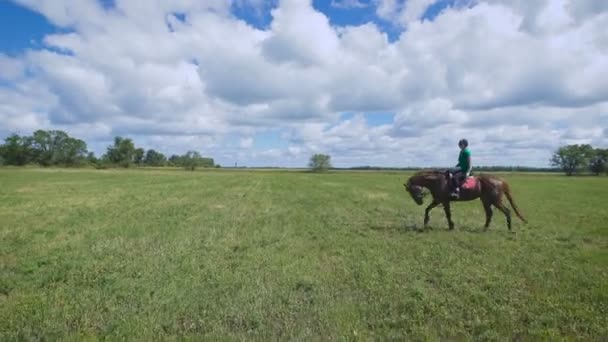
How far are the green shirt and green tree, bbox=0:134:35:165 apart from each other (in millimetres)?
154341

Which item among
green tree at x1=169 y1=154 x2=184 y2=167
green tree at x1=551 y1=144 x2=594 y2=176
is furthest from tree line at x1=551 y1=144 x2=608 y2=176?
green tree at x1=169 y1=154 x2=184 y2=167

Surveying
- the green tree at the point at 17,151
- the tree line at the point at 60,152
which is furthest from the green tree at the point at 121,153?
the green tree at the point at 17,151

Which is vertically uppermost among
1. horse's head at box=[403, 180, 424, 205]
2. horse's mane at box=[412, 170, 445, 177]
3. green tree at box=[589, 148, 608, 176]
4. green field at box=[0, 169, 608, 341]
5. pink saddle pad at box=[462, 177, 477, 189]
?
green tree at box=[589, 148, 608, 176]

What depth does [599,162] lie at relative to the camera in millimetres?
111625

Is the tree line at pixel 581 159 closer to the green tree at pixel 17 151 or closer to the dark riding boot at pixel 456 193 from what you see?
the dark riding boot at pixel 456 193

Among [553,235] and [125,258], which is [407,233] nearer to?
[553,235]

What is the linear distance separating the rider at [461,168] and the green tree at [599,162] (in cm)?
13367

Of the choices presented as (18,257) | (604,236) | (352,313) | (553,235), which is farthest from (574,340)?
(18,257)

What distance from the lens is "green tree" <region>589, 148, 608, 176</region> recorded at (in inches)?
4343

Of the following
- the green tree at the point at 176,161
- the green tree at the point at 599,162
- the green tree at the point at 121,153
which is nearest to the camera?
the green tree at the point at 599,162

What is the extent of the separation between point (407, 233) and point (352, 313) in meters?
7.19

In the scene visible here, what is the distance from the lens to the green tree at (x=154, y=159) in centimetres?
17425

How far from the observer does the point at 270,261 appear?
8.13 meters

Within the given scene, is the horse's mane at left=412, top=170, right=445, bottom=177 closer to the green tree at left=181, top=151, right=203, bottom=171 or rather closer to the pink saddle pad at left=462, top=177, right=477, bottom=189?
the pink saddle pad at left=462, top=177, right=477, bottom=189
